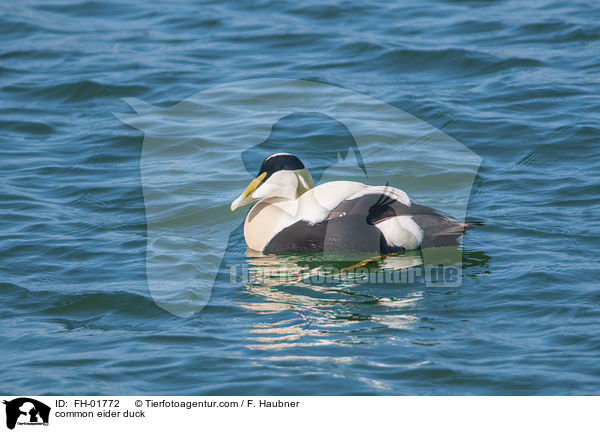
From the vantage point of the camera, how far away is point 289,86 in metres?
10.1

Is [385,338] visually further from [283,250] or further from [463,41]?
[463,41]

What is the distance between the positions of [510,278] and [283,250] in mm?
1682

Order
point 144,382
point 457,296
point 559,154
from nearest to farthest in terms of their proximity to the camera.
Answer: point 144,382
point 457,296
point 559,154

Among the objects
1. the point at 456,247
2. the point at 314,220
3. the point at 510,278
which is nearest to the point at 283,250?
the point at 314,220

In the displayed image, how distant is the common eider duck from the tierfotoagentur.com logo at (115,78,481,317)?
43mm

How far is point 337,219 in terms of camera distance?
6.09 m

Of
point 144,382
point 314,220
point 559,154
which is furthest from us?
point 559,154

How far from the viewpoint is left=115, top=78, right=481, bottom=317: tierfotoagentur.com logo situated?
5977mm
